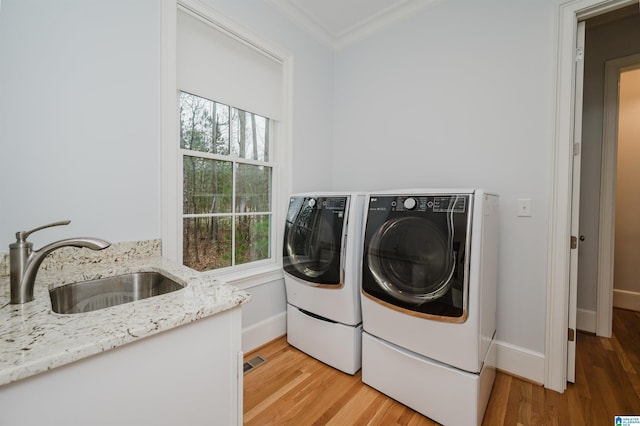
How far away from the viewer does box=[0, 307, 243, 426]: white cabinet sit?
23.6 inches

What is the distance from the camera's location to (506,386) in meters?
1.72

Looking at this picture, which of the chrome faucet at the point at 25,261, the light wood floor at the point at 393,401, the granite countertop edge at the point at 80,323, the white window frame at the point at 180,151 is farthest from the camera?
the white window frame at the point at 180,151

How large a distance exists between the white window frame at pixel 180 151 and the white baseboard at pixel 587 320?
8.88 ft

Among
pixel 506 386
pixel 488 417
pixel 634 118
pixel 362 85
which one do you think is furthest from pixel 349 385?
pixel 634 118

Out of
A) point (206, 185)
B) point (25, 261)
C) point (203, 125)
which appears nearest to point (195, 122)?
point (203, 125)

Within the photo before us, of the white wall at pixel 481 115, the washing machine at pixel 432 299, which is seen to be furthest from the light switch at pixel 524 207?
the washing machine at pixel 432 299

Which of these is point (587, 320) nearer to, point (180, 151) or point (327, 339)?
point (327, 339)

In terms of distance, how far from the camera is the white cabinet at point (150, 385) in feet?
1.97

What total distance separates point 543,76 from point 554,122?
305mm

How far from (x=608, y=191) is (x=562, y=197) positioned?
46.3 inches

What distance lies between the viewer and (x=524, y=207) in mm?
1770

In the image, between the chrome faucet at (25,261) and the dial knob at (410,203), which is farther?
the dial knob at (410,203)

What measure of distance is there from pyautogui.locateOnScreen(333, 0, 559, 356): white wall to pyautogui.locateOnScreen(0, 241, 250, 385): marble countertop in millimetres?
1787

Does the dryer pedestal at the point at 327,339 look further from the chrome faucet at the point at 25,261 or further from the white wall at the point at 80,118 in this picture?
the chrome faucet at the point at 25,261
